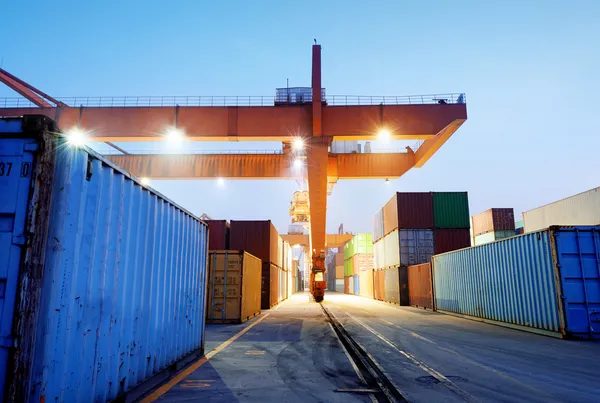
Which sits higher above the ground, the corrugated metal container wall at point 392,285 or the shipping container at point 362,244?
the shipping container at point 362,244

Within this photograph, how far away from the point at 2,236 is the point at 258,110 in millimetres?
18441

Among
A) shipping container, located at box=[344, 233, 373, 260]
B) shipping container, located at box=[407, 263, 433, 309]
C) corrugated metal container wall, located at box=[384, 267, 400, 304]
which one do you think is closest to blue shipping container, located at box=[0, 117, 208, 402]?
shipping container, located at box=[407, 263, 433, 309]

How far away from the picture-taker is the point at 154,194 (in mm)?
5457

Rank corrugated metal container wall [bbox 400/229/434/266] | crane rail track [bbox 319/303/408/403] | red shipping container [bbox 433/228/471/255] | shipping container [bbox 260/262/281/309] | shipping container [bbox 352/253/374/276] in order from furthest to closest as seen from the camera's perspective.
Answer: shipping container [bbox 352/253/374/276] < corrugated metal container wall [bbox 400/229/434/266] < red shipping container [bbox 433/228/471/255] < shipping container [bbox 260/262/281/309] < crane rail track [bbox 319/303/408/403]

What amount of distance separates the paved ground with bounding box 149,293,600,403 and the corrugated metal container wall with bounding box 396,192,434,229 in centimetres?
1420

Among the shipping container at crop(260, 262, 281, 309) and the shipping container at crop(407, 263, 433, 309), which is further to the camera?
the shipping container at crop(260, 262, 281, 309)

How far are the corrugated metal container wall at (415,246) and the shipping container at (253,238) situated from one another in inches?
366

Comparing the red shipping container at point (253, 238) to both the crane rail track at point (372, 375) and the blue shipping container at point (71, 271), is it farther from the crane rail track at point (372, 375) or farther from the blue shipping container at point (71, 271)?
the blue shipping container at point (71, 271)

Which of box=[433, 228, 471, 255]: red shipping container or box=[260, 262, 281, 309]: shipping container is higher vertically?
box=[433, 228, 471, 255]: red shipping container

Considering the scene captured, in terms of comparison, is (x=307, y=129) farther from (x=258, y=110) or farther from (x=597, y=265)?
(x=597, y=265)

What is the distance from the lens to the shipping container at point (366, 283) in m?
36.8

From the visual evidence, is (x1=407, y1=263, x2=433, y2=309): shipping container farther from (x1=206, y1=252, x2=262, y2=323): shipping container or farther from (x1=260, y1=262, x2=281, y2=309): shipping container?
(x1=206, y1=252, x2=262, y2=323): shipping container

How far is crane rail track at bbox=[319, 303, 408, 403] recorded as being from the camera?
482cm

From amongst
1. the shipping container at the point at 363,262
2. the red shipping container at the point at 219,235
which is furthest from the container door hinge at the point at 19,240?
the shipping container at the point at 363,262
